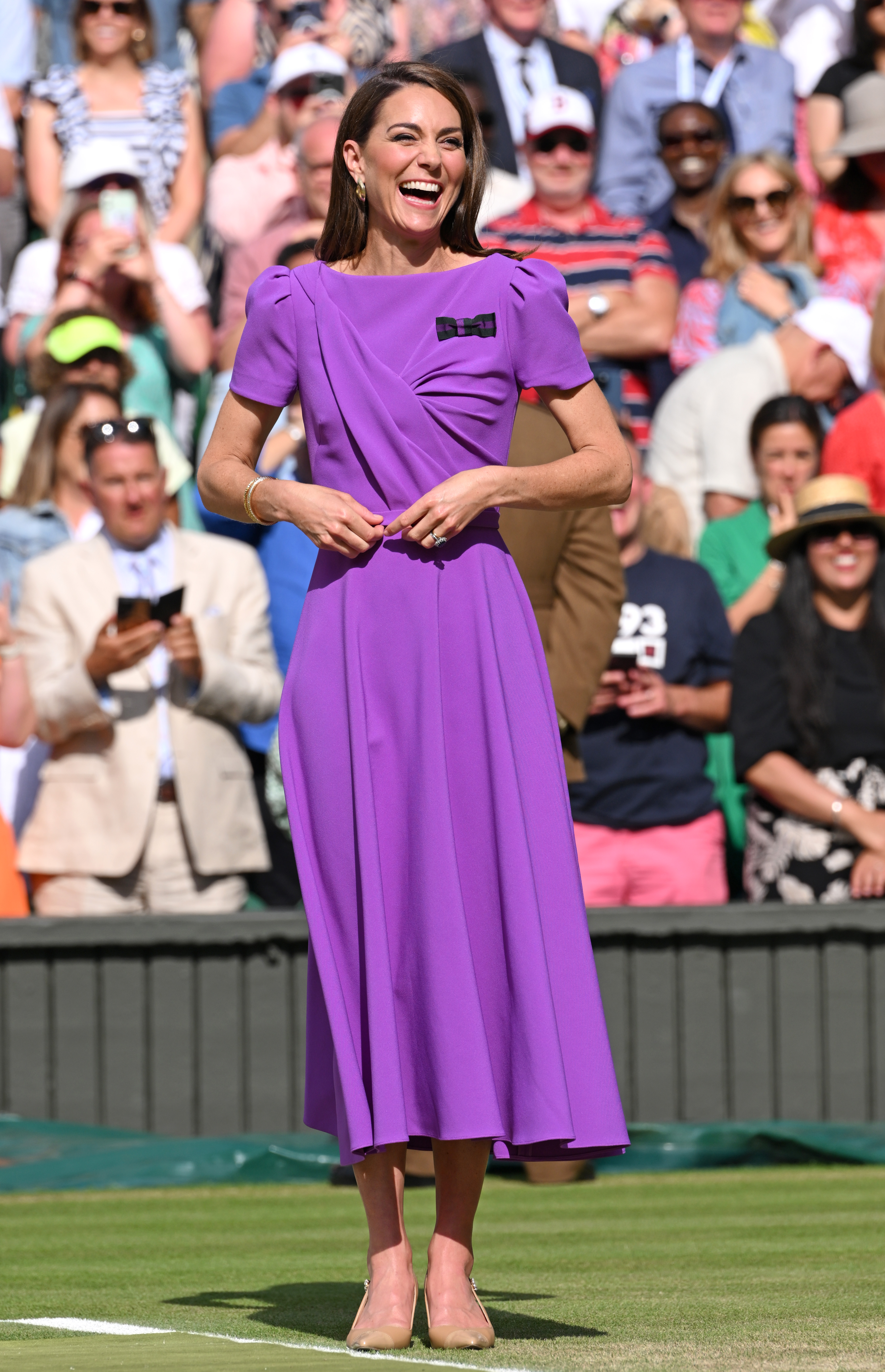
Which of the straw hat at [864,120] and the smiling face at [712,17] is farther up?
the smiling face at [712,17]

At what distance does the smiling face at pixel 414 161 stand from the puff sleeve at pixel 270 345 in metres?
0.24

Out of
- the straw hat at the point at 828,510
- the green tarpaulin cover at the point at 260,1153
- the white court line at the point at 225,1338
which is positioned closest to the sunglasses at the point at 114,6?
the straw hat at the point at 828,510

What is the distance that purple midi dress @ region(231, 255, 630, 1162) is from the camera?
375 cm

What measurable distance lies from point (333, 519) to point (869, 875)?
4.50 m

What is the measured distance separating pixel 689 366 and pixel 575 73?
234 cm

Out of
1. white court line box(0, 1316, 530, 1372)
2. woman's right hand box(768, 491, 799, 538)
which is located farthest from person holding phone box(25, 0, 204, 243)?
white court line box(0, 1316, 530, 1372)

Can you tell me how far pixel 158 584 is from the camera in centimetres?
831

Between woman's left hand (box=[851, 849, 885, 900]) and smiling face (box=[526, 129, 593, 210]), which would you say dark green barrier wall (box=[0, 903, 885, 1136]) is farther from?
smiling face (box=[526, 129, 593, 210])

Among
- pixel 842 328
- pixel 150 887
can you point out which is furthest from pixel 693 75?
pixel 150 887

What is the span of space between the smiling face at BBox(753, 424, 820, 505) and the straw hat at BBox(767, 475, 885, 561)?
2.47 feet

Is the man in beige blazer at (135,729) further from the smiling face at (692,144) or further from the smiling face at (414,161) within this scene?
the smiling face at (692,144)

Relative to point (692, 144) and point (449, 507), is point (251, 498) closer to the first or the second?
point (449, 507)

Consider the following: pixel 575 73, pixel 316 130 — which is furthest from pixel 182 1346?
pixel 575 73

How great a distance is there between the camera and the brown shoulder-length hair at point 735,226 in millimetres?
10414
